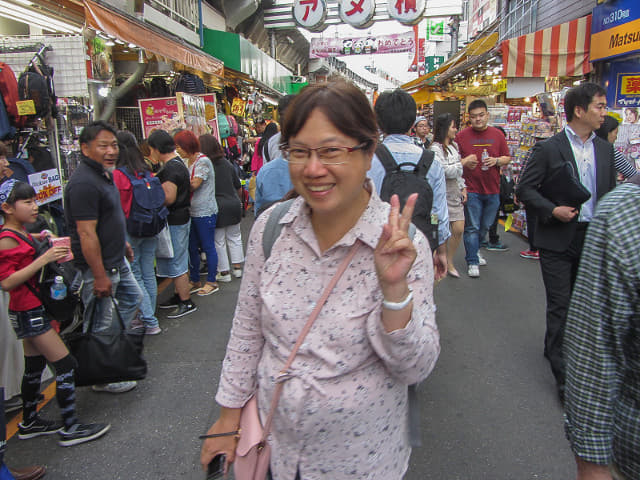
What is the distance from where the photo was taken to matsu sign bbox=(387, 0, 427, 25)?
1346cm

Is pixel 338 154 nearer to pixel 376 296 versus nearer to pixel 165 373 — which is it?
pixel 376 296

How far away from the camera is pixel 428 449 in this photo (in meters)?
2.90

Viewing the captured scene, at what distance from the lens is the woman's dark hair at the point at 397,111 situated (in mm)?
3055

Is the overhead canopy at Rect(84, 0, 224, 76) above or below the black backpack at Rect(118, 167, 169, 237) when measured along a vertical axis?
above

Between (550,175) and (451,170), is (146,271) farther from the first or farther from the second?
(550,175)

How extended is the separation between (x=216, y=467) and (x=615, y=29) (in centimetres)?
896

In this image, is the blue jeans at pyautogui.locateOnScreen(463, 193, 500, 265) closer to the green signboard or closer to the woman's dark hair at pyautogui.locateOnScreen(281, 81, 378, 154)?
the woman's dark hair at pyautogui.locateOnScreen(281, 81, 378, 154)

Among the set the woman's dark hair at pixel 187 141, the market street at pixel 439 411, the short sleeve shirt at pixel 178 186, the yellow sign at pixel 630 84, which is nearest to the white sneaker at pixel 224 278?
the market street at pixel 439 411

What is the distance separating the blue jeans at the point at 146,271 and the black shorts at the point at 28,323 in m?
1.61

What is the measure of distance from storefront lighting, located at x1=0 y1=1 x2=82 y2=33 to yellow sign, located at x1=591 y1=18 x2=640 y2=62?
8.03 meters

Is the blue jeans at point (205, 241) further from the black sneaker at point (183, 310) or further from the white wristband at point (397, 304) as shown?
the white wristband at point (397, 304)

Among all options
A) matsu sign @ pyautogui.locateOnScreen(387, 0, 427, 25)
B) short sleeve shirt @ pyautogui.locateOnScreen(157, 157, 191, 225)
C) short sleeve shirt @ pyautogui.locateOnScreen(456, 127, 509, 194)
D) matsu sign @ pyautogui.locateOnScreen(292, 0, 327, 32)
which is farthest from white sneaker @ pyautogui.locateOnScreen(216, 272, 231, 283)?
matsu sign @ pyautogui.locateOnScreen(292, 0, 327, 32)

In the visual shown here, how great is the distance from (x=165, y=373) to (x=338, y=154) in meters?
3.22

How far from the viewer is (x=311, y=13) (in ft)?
47.5
